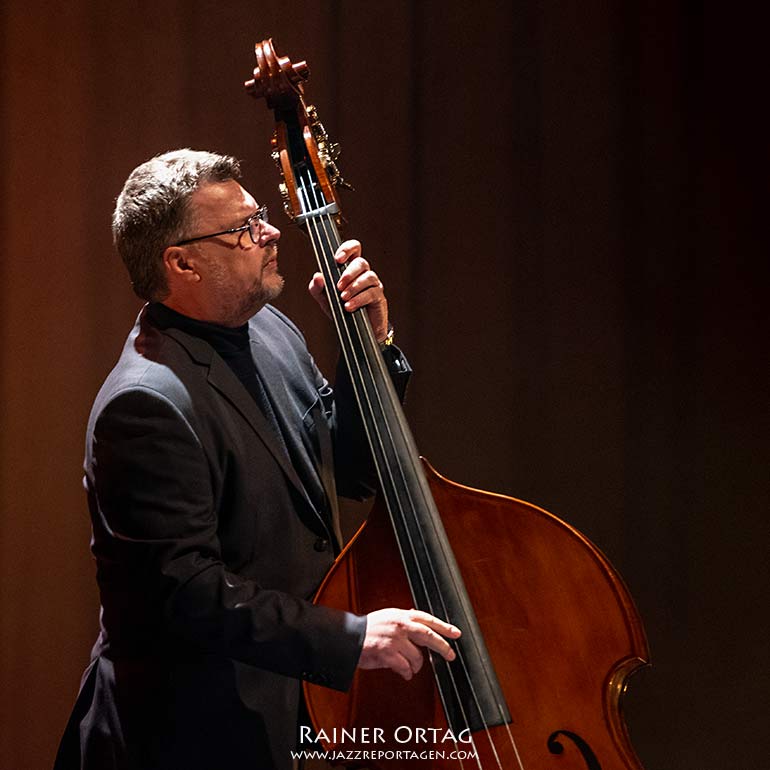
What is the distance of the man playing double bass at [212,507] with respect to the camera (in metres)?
1.25

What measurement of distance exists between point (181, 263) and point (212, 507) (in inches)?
15.2

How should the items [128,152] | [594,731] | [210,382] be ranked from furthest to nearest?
[128,152], [210,382], [594,731]

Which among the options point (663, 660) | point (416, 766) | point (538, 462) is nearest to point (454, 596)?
point (416, 766)

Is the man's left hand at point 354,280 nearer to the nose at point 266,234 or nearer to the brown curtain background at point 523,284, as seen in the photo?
the nose at point 266,234

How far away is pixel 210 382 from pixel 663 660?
1.48 m

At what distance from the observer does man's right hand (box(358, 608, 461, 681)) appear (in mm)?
1200

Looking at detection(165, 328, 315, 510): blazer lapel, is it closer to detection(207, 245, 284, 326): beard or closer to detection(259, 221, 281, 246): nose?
detection(207, 245, 284, 326): beard

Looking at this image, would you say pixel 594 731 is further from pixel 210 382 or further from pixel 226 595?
pixel 210 382

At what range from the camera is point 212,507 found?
4.35 feet

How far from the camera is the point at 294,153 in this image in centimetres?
147

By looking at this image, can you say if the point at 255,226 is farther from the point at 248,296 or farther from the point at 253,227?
the point at 248,296

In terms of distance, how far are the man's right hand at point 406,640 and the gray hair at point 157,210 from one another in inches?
24.4

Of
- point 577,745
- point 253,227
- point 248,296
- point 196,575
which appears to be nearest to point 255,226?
point 253,227

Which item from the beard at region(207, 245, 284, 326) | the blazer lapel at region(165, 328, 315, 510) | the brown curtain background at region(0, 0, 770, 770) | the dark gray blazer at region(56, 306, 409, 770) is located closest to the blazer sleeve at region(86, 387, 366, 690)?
the dark gray blazer at region(56, 306, 409, 770)
